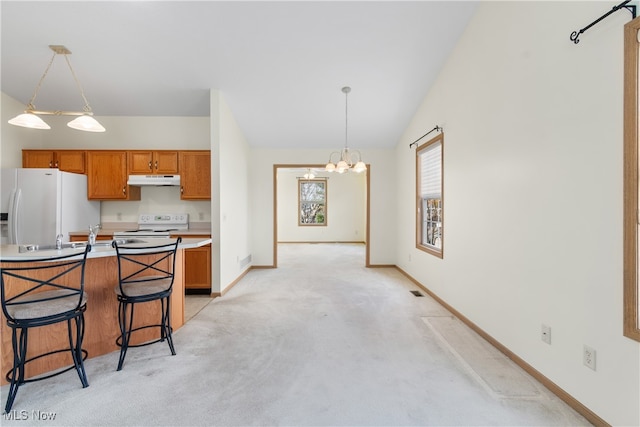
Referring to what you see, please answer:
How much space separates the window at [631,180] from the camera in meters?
1.45

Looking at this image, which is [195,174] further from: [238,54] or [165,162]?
[238,54]

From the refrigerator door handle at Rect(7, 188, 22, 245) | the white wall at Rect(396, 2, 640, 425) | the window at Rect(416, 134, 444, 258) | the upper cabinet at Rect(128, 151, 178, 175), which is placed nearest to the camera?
the white wall at Rect(396, 2, 640, 425)

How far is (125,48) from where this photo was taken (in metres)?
3.32

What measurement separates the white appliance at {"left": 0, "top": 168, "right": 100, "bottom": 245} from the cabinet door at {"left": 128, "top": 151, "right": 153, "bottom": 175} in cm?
85

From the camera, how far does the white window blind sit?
13.1 feet

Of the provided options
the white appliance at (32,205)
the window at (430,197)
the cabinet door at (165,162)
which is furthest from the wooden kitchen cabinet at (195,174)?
the window at (430,197)

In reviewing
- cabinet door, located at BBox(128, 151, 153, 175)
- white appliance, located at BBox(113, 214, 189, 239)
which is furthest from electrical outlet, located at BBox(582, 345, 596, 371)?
cabinet door, located at BBox(128, 151, 153, 175)

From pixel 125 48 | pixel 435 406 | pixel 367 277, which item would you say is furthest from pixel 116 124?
pixel 435 406

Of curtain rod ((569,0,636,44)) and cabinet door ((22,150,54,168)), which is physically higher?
curtain rod ((569,0,636,44))

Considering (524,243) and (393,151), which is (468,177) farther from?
(393,151)

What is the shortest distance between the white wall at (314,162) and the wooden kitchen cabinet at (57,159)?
2827 millimetres

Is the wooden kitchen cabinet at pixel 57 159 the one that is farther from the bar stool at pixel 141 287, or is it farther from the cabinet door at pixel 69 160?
the bar stool at pixel 141 287

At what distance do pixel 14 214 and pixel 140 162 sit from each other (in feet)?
5.37

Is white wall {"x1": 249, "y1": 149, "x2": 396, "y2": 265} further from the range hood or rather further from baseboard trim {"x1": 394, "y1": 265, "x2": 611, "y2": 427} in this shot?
baseboard trim {"x1": 394, "y1": 265, "x2": 611, "y2": 427}
